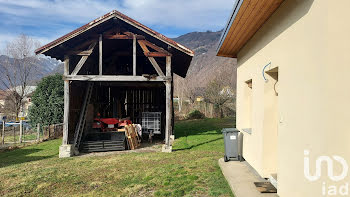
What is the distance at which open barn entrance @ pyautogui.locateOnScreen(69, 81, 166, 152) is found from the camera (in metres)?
10.7

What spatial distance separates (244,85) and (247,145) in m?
1.89

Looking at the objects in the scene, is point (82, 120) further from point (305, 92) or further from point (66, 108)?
point (305, 92)

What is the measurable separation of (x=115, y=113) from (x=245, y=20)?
11.3 metres

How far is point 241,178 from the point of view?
5344 millimetres

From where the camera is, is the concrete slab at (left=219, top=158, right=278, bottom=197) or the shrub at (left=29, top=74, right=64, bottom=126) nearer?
the concrete slab at (left=219, top=158, right=278, bottom=197)

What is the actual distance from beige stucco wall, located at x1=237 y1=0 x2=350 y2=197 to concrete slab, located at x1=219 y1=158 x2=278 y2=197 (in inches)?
13.8

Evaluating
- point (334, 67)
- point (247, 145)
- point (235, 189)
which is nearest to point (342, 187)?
point (334, 67)

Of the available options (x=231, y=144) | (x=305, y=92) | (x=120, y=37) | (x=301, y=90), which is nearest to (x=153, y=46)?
(x=120, y=37)

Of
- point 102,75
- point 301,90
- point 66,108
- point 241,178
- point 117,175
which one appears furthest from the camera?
point 102,75

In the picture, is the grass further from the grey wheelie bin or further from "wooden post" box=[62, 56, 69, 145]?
"wooden post" box=[62, 56, 69, 145]

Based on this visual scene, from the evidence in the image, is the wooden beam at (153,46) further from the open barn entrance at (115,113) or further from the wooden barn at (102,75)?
the open barn entrance at (115,113)

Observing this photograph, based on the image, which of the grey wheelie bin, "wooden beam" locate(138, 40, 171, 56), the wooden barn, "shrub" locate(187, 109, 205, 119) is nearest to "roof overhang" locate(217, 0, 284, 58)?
the grey wheelie bin

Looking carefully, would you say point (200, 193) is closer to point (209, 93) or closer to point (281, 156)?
point (281, 156)

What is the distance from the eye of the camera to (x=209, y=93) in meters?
26.5
